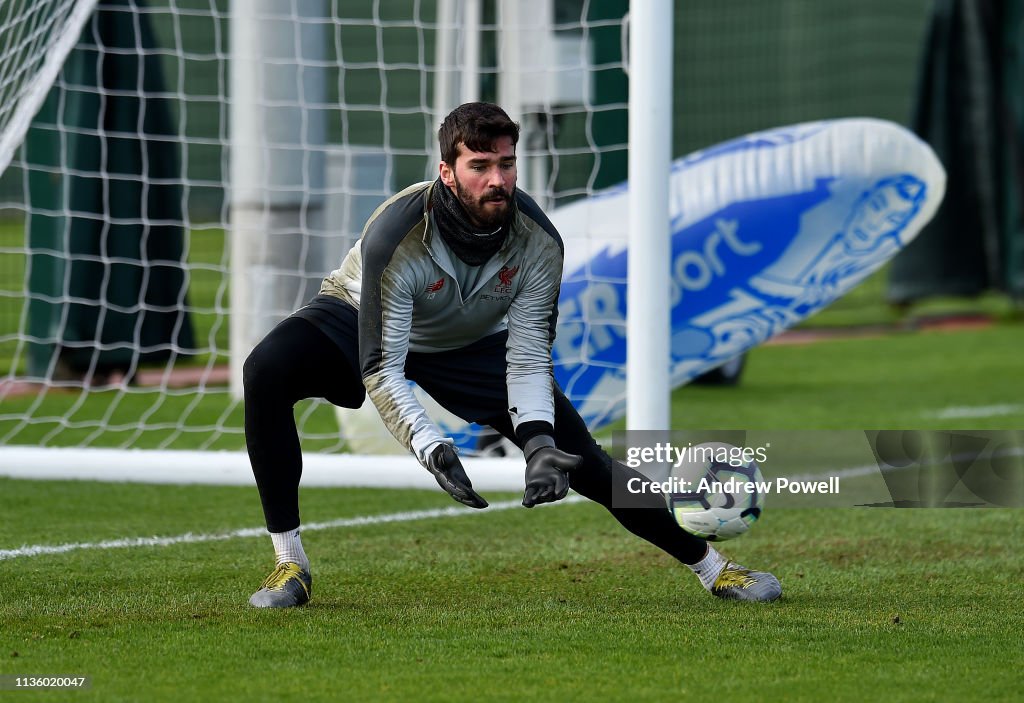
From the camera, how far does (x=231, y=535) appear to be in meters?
5.46

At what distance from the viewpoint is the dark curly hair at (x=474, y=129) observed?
3.72m

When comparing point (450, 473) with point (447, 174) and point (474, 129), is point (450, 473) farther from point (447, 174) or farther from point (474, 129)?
point (474, 129)

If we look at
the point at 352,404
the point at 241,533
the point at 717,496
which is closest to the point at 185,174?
the point at 241,533

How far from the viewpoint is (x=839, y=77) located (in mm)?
22562

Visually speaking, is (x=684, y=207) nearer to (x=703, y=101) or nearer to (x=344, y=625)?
(x=344, y=625)

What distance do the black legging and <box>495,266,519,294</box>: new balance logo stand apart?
0.27 metres

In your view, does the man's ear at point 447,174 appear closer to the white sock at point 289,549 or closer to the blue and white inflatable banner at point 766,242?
the white sock at point 289,549

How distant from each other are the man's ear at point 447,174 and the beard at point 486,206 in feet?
0.06

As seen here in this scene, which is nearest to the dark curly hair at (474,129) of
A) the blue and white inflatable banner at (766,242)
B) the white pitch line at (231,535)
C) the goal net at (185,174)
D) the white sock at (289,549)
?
the white sock at (289,549)

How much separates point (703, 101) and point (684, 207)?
1335cm

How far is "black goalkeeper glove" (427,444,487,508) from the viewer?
375cm

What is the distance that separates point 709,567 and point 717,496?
10.6 inches

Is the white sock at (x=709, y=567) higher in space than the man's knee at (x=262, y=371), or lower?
lower

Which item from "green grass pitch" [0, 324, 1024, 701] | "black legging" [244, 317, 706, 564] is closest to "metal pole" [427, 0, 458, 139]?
"green grass pitch" [0, 324, 1024, 701]
